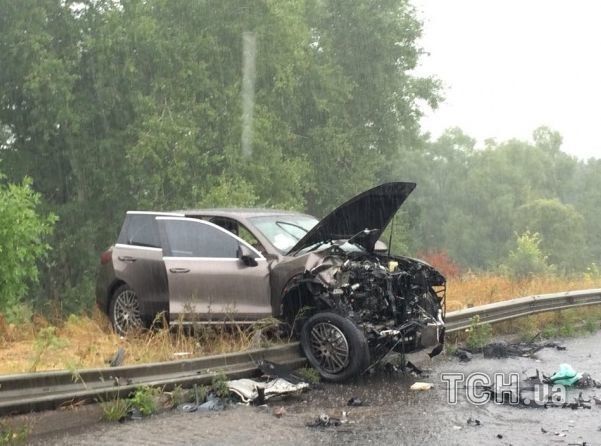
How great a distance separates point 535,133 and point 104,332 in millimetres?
96120

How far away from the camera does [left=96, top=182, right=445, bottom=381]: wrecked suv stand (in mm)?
9039

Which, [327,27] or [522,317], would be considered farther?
[327,27]

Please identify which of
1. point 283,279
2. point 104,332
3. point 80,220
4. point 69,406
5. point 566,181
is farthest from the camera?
point 566,181

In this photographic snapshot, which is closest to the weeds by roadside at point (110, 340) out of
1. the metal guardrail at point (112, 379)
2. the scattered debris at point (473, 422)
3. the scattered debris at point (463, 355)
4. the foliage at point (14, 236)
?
the metal guardrail at point (112, 379)

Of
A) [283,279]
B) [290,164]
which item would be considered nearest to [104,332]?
[283,279]

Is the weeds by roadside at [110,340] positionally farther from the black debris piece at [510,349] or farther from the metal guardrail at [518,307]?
the black debris piece at [510,349]

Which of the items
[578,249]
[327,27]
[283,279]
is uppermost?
[327,27]

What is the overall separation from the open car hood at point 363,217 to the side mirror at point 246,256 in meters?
0.45

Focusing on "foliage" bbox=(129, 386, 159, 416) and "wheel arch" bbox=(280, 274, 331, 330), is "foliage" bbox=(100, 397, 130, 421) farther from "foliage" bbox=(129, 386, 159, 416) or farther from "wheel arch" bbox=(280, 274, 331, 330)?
"wheel arch" bbox=(280, 274, 331, 330)

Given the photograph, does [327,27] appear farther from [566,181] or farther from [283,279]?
[566,181]

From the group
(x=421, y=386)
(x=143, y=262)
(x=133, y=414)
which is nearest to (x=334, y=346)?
(x=421, y=386)

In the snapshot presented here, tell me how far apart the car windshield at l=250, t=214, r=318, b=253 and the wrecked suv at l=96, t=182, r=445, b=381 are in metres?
0.02

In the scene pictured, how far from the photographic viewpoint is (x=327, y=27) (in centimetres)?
4056

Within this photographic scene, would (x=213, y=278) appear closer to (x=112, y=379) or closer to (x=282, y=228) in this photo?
(x=282, y=228)
